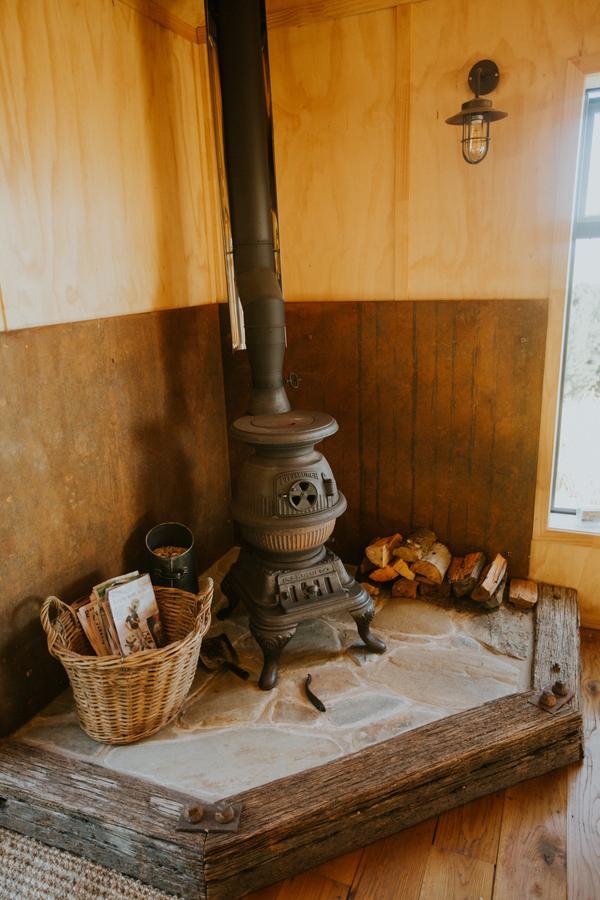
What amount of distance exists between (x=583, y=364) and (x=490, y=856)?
6.42 feet

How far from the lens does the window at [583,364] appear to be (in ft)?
8.23

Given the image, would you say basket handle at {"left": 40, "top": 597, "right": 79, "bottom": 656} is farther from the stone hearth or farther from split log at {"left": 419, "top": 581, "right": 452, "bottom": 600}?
split log at {"left": 419, "top": 581, "right": 452, "bottom": 600}

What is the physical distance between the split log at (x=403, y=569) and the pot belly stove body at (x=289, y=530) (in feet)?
1.36

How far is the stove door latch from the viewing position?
174 centimetres

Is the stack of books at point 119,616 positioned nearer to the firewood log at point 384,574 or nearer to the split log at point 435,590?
the firewood log at point 384,574

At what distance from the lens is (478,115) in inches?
90.0

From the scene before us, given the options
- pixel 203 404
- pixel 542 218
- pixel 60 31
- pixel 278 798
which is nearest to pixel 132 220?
pixel 60 31

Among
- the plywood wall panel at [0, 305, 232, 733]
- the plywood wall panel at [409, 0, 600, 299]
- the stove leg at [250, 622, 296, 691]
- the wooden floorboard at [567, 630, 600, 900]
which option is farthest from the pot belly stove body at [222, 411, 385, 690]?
the plywood wall panel at [409, 0, 600, 299]

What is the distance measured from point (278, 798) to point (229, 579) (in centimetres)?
106

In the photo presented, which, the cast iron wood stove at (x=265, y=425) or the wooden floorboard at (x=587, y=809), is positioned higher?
the cast iron wood stove at (x=265, y=425)

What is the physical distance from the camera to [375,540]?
3.06 m

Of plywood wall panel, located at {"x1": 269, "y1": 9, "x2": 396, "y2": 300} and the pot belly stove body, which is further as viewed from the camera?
plywood wall panel, located at {"x1": 269, "y1": 9, "x2": 396, "y2": 300}

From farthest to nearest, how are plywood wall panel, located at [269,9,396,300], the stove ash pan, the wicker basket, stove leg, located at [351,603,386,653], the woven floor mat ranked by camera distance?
Answer: 1. plywood wall panel, located at [269,9,396,300]
2. stove leg, located at [351,603,386,653]
3. the stove ash pan
4. the wicker basket
5. the woven floor mat

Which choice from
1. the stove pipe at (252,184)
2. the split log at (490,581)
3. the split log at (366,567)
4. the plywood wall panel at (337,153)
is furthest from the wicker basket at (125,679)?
the plywood wall panel at (337,153)
